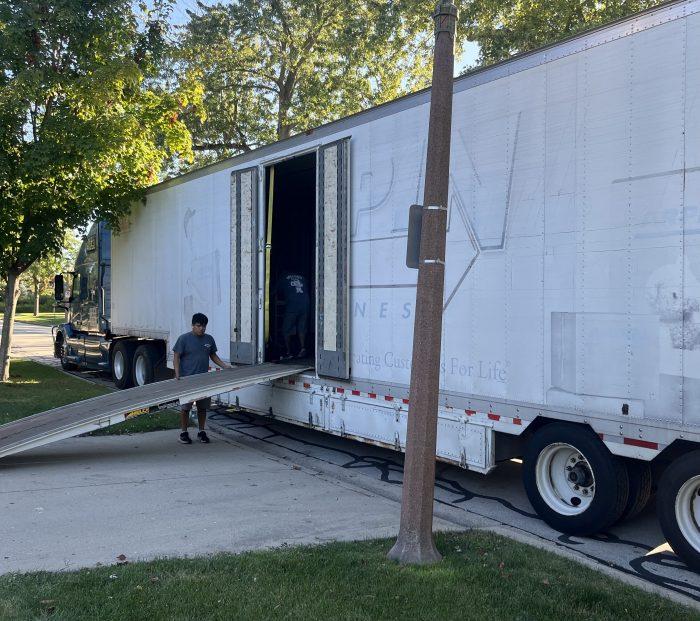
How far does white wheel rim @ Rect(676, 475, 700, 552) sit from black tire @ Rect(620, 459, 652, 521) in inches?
21.8

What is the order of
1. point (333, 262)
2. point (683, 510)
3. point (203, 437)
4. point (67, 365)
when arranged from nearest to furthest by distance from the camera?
point (683, 510) < point (333, 262) < point (203, 437) < point (67, 365)

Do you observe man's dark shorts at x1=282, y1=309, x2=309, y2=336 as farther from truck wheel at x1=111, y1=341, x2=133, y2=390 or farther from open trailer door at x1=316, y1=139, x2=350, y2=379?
truck wheel at x1=111, y1=341, x2=133, y2=390

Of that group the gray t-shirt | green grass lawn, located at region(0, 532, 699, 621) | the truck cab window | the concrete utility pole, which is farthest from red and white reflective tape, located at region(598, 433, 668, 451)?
the truck cab window

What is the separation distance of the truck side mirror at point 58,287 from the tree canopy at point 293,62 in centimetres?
720

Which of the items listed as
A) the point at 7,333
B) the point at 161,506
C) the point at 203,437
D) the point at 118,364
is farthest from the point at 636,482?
the point at 7,333

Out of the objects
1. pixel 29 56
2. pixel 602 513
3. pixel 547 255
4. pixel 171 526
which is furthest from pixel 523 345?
pixel 29 56

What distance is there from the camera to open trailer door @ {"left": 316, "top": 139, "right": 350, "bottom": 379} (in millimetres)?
7684

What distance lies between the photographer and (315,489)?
6695 mm

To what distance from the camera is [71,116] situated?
1208 cm

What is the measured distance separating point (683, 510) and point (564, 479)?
105cm

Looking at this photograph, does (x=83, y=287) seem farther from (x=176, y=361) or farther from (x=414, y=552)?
(x=414, y=552)

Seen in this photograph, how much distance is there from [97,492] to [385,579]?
332cm

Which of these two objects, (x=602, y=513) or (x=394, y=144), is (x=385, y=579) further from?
(x=394, y=144)

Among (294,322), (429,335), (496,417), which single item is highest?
(429,335)
